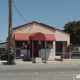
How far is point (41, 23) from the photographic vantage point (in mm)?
32375

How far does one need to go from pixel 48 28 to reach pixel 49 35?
0.93 metres

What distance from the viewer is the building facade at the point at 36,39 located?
29.4 m

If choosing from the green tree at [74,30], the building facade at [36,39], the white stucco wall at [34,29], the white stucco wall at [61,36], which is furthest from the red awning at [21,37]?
the green tree at [74,30]

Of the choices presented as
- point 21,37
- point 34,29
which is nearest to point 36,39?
point 21,37

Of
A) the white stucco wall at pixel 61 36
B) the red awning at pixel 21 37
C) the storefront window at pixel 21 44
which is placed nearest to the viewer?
the red awning at pixel 21 37

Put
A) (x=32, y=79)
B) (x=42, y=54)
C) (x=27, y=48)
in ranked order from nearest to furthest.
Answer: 1. (x=32, y=79)
2. (x=42, y=54)
3. (x=27, y=48)

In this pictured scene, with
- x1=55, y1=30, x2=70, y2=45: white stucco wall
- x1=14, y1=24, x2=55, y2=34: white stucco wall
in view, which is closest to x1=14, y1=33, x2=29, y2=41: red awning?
x1=14, y1=24, x2=55, y2=34: white stucco wall

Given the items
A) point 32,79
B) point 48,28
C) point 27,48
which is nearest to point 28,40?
point 27,48

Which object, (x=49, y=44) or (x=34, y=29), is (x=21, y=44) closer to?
(x=34, y=29)

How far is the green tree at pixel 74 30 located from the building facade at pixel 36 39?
37.0m

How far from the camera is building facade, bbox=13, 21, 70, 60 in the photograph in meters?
29.4

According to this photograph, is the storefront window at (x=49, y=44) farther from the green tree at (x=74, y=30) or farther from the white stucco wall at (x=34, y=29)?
the green tree at (x=74, y=30)

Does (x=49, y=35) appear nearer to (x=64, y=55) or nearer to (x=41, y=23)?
(x=41, y=23)

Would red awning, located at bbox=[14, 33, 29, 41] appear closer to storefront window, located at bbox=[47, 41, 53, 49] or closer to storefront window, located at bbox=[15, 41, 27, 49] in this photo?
storefront window, located at bbox=[15, 41, 27, 49]
